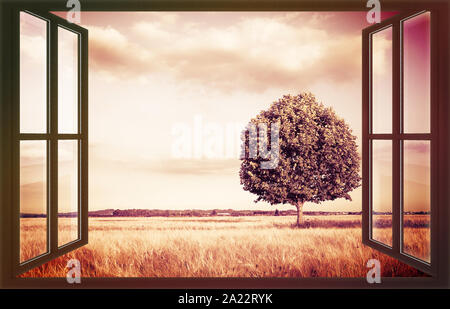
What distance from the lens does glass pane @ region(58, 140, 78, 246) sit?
203 inches

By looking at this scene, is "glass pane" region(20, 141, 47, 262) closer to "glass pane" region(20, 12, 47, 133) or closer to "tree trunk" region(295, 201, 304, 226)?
"glass pane" region(20, 12, 47, 133)

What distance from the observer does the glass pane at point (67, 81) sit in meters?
5.16

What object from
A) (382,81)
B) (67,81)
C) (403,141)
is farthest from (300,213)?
(67,81)

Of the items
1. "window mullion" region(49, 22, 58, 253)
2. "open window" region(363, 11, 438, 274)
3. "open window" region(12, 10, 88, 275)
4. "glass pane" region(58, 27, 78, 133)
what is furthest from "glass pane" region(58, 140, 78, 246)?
"open window" region(363, 11, 438, 274)

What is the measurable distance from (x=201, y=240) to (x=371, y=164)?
12.0 ft

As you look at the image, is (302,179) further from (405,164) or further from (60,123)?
(60,123)

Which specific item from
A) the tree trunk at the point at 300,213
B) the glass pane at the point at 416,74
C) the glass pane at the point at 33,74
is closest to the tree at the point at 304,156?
the tree trunk at the point at 300,213

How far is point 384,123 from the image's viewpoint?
5297 millimetres

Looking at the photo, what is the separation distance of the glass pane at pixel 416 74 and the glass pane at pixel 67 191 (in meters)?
4.19

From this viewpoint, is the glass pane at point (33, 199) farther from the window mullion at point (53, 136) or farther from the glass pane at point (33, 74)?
the glass pane at point (33, 74)

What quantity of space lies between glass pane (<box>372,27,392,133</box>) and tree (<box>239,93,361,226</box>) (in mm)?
5549

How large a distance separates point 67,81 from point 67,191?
142 centimetres
